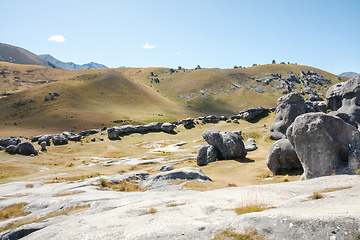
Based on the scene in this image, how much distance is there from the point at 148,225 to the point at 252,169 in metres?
21.3

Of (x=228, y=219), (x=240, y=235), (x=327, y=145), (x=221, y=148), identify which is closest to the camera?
(x=240, y=235)

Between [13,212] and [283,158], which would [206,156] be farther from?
[13,212]

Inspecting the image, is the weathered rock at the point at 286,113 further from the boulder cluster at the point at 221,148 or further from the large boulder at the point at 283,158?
the large boulder at the point at 283,158

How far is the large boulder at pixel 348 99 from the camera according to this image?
3199 cm

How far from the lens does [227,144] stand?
33.5m

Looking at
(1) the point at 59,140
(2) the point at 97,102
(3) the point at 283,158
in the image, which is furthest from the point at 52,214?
(2) the point at 97,102

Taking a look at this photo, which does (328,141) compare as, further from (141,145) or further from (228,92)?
(228,92)

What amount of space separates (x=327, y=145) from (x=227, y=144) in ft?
55.8

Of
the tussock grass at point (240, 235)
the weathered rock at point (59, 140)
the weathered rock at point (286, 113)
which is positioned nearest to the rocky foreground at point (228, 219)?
the tussock grass at point (240, 235)

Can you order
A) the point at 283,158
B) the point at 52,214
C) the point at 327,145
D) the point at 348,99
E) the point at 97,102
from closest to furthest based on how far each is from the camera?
1. the point at 52,214
2. the point at 327,145
3. the point at 283,158
4. the point at 348,99
5. the point at 97,102

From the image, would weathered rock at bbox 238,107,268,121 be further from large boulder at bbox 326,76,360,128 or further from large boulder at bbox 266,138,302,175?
large boulder at bbox 266,138,302,175

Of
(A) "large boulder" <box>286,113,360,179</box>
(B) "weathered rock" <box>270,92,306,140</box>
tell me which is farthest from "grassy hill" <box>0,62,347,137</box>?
(A) "large boulder" <box>286,113,360,179</box>

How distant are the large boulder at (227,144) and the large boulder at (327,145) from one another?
49.5ft

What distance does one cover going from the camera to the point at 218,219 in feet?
24.2
